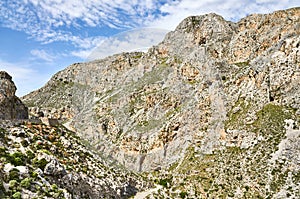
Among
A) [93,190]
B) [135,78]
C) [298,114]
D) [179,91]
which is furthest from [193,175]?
[135,78]

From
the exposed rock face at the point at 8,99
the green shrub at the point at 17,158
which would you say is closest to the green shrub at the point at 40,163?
the green shrub at the point at 17,158

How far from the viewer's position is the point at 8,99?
226ft

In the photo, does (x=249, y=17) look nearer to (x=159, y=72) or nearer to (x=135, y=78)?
(x=159, y=72)

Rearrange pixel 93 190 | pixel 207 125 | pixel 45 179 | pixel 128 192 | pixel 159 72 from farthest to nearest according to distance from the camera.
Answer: pixel 159 72, pixel 207 125, pixel 128 192, pixel 93 190, pixel 45 179

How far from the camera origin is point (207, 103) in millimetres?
109750

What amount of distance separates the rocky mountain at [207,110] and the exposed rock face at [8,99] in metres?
39.9

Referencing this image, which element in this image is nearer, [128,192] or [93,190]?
[93,190]

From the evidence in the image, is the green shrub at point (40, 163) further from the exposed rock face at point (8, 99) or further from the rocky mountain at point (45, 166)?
the exposed rock face at point (8, 99)

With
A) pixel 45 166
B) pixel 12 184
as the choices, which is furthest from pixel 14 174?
pixel 45 166

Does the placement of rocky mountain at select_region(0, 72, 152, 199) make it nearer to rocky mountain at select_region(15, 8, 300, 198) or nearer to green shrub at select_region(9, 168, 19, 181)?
green shrub at select_region(9, 168, 19, 181)

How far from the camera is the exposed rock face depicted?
66000 mm

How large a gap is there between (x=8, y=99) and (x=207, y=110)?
64267 millimetres

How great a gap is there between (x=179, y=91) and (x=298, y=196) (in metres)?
69.7

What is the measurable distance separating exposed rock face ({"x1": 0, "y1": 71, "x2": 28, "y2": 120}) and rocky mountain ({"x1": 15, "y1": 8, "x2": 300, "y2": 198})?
1570 inches
